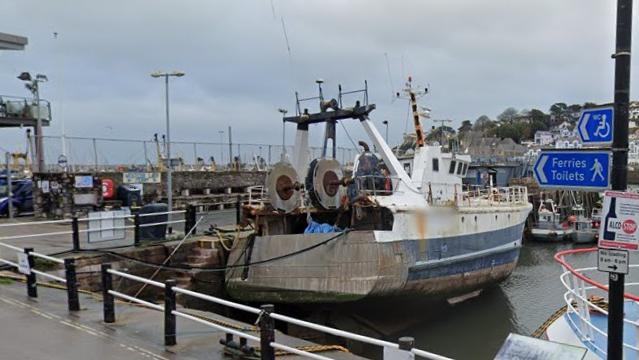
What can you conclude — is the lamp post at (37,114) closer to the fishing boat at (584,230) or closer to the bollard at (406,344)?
the bollard at (406,344)

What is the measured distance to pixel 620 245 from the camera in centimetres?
403

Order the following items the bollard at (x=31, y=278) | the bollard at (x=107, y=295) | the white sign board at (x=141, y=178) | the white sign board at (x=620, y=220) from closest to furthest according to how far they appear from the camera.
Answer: the white sign board at (x=620, y=220) → the bollard at (x=107, y=295) → the bollard at (x=31, y=278) → the white sign board at (x=141, y=178)

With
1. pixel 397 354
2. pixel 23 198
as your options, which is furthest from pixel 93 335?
pixel 23 198

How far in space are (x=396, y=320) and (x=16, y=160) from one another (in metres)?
28.6

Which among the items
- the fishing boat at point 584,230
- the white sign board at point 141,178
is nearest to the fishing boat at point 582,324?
the white sign board at point 141,178

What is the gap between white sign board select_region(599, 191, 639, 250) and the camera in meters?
3.97

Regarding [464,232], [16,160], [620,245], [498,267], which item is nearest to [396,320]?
[464,232]

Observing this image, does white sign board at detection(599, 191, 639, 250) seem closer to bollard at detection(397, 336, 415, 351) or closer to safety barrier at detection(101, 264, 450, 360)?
safety barrier at detection(101, 264, 450, 360)

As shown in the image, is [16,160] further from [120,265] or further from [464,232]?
[464,232]

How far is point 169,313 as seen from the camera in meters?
6.89

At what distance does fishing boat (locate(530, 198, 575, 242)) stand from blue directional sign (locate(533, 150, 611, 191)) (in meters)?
36.0

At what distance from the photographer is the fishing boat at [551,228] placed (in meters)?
38.1

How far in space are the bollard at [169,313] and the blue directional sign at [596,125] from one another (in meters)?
4.81

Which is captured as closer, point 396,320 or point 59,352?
point 59,352
